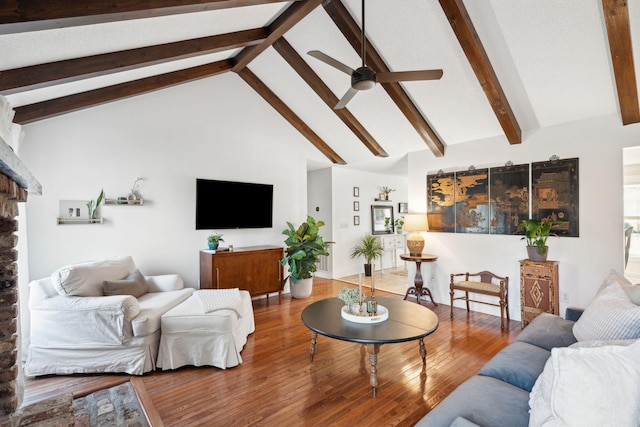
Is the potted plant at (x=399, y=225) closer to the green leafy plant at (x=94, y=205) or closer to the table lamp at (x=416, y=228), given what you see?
the table lamp at (x=416, y=228)

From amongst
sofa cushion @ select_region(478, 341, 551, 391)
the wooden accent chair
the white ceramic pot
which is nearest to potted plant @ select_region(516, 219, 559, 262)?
the wooden accent chair

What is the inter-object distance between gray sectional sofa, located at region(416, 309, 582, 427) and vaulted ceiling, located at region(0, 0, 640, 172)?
98.9 inches

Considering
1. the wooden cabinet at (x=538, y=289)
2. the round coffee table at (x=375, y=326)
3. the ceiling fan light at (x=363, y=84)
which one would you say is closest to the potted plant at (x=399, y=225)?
the wooden cabinet at (x=538, y=289)

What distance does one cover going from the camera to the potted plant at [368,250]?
22.2ft

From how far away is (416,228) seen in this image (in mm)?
4816

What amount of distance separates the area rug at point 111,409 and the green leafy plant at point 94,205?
2128 millimetres

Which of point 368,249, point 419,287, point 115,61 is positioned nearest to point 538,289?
point 419,287

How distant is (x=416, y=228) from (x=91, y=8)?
14.5 feet

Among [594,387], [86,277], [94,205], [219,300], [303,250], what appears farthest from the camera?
[303,250]

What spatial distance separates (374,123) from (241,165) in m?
2.27

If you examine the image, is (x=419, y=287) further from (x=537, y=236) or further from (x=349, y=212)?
(x=349, y=212)

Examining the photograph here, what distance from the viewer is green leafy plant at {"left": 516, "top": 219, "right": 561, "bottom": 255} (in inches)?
145

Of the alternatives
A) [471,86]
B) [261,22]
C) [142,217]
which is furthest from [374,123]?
[142,217]

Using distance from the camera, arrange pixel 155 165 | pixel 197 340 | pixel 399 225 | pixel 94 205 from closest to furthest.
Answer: pixel 197 340 < pixel 94 205 < pixel 155 165 < pixel 399 225
